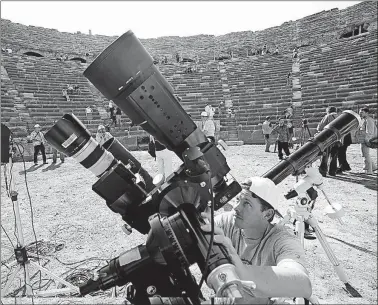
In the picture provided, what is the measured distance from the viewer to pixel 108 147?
6.70ft

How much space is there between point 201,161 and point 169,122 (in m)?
0.27

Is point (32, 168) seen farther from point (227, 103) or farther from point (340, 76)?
point (340, 76)

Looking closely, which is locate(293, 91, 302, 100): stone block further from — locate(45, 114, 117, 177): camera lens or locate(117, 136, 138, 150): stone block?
locate(45, 114, 117, 177): camera lens

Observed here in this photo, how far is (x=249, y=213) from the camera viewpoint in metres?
2.29

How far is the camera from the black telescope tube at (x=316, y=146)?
2529 millimetres

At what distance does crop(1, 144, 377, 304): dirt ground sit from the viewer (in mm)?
3636

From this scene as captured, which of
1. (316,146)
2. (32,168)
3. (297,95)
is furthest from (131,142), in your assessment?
(316,146)

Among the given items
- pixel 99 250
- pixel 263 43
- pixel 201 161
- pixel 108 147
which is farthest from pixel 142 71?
pixel 263 43

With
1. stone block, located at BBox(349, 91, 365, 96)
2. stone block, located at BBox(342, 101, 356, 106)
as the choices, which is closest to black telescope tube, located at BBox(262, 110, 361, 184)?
stone block, located at BBox(342, 101, 356, 106)

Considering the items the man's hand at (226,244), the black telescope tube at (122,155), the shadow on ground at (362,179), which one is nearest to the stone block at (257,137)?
the shadow on ground at (362,179)

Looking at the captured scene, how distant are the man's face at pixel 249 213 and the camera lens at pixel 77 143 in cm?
112

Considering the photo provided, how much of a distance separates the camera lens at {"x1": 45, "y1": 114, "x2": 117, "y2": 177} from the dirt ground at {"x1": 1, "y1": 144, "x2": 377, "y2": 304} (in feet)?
5.91

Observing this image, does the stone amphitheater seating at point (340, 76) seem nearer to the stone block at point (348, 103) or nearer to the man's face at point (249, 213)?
the stone block at point (348, 103)

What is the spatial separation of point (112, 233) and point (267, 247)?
395 centimetres
